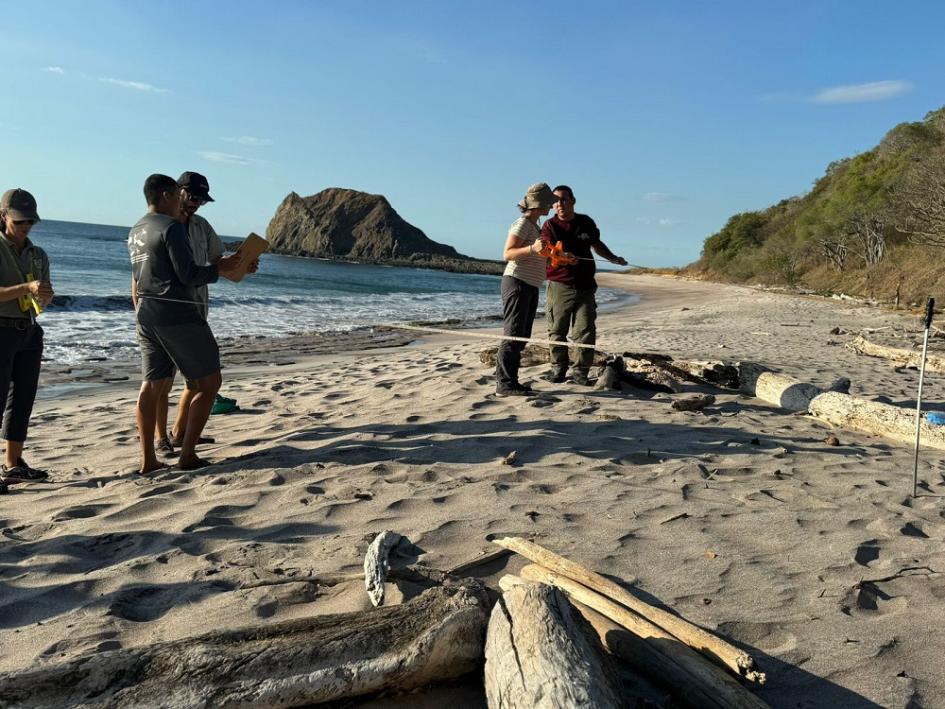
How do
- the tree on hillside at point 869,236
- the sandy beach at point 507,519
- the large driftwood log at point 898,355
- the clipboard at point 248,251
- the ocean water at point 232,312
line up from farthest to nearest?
the tree on hillside at point 869,236 → the ocean water at point 232,312 → the large driftwood log at point 898,355 → the clipboard at point 248,251 → the sandy beach at point 507,519

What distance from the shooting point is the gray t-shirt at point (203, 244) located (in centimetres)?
463

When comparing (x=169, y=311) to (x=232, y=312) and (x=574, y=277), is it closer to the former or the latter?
(x=574, y=277)

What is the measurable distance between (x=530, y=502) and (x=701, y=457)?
1.46 m

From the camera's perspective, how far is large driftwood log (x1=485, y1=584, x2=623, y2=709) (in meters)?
1.79

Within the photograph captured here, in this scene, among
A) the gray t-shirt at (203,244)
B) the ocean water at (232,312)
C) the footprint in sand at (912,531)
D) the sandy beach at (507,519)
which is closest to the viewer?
the sandy beach at (507,519)

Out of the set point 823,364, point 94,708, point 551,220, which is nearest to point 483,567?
point 94,708

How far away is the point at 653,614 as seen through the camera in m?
2.43

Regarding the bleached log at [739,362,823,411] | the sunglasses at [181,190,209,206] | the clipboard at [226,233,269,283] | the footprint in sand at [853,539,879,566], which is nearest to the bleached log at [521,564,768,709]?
the footprint in sand at [853,539,879,566]

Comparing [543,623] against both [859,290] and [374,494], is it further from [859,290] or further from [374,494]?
[859,290]

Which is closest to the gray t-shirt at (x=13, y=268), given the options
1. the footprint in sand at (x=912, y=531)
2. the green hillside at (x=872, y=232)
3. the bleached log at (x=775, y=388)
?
the footprint in sand at (x=912, y=531)

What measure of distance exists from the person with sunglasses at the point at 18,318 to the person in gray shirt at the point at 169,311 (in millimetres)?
590

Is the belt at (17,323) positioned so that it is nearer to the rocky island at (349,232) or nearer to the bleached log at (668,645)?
the bleached log at (668,645)

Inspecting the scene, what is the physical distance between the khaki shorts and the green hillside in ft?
67.4

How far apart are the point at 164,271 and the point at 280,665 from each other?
2.92 metres
